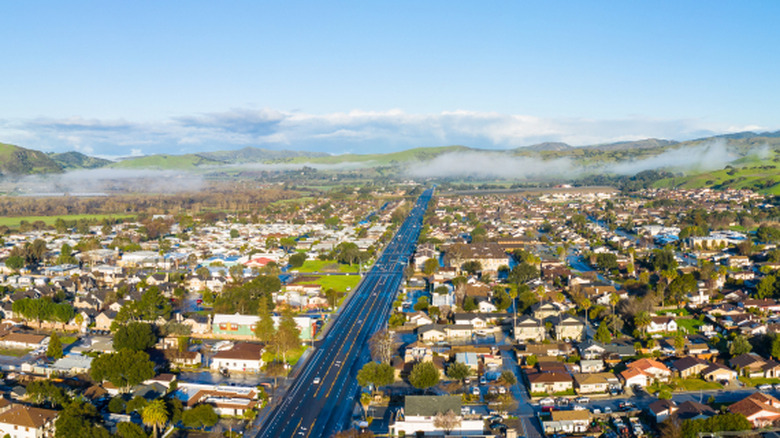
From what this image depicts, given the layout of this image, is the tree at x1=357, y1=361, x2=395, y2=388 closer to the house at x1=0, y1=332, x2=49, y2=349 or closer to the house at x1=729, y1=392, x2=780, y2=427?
the house at x1=729, y1=392, x2=780, y2=427

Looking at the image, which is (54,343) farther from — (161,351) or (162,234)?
(162,234)

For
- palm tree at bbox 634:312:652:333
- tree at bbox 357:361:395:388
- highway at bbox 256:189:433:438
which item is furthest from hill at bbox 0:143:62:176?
palm tree at bbox 634:312:652:333

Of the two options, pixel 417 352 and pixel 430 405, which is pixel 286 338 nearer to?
pixel 417 352

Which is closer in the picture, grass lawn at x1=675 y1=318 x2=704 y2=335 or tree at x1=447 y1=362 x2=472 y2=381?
tree at x1=447 y1=362 x2=472 y2=381

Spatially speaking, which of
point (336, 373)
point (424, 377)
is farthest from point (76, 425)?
point (424, 377)

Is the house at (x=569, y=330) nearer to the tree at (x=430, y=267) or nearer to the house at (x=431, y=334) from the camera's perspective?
the house at (x=431, y=334)
